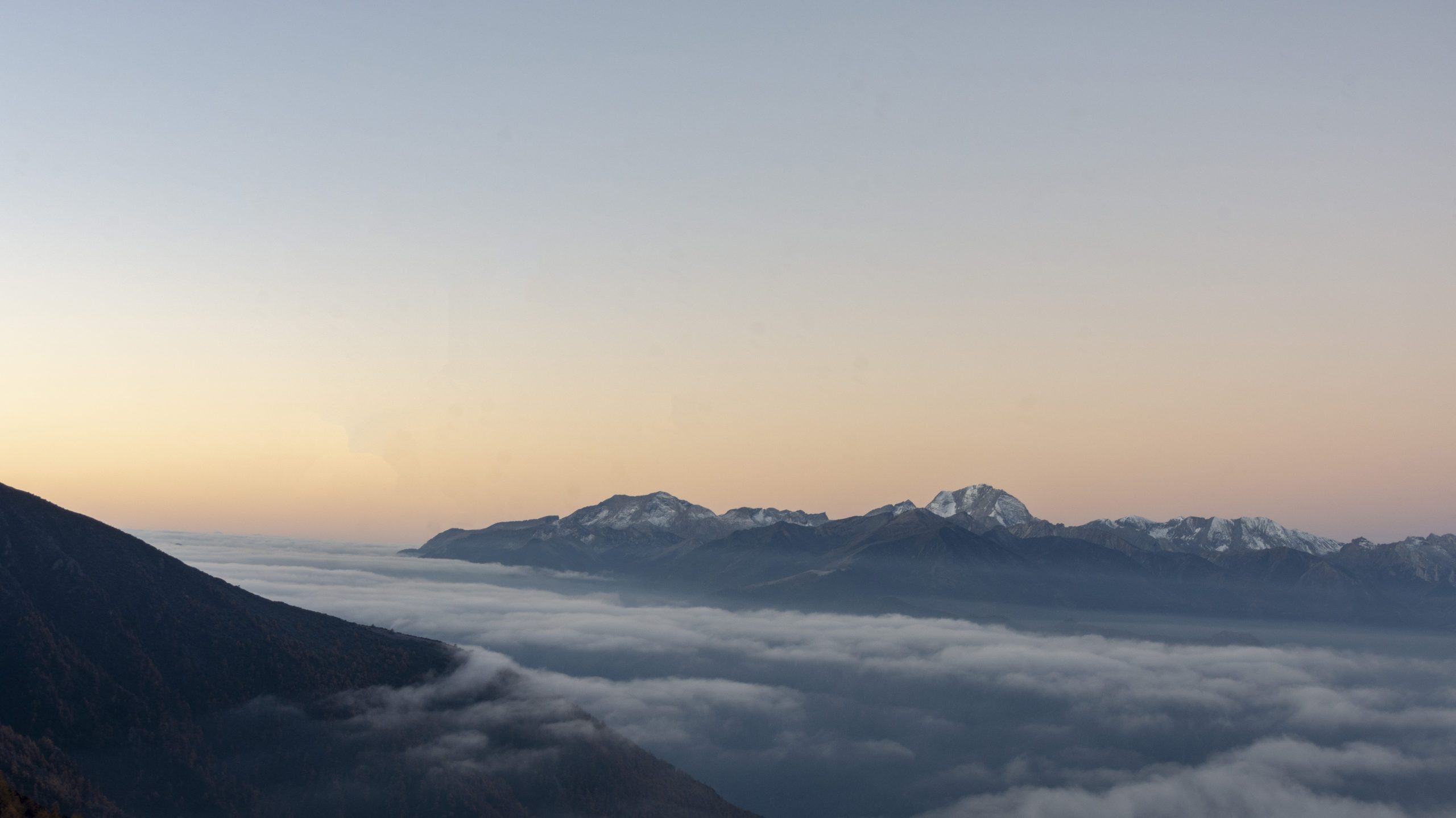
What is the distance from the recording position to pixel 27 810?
17450 cm
